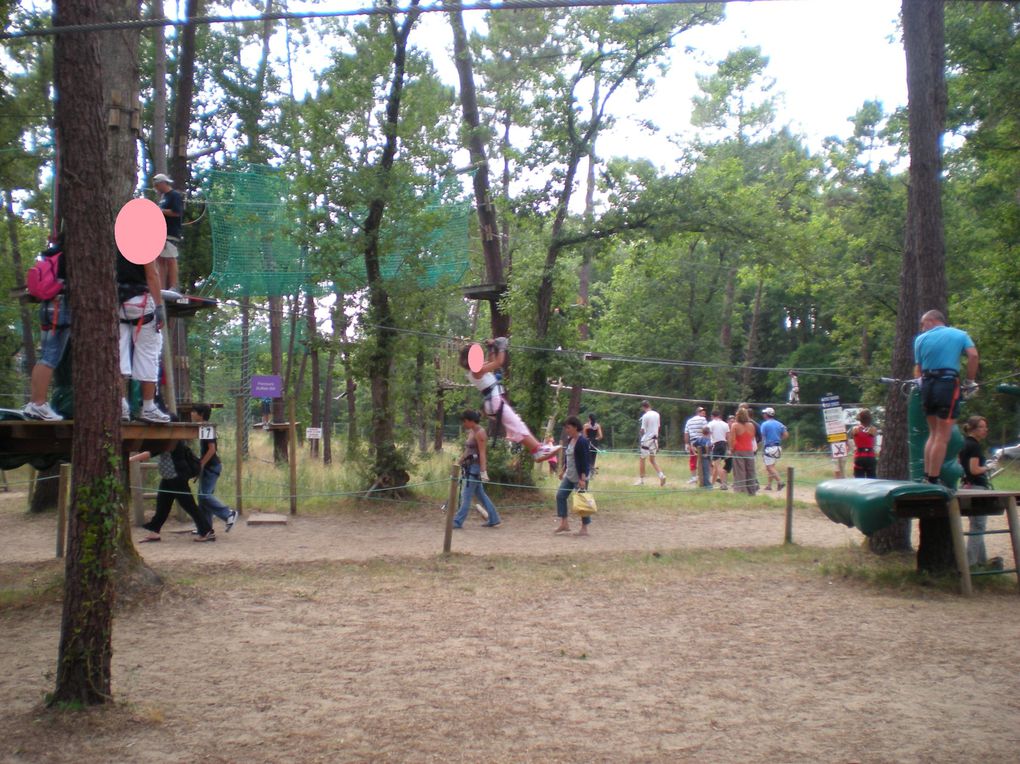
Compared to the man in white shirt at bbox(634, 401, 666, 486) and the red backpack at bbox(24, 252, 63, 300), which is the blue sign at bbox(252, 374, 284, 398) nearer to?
the man in white shirt at bbox(634, 401, 666, 486)

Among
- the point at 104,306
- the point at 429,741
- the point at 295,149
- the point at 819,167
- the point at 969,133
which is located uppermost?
the point at 819,167

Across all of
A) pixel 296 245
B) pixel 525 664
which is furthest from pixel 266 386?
pixel 525 664

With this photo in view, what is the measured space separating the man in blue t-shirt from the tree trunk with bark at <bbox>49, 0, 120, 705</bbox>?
753 cm

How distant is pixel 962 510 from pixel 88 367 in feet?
27.8

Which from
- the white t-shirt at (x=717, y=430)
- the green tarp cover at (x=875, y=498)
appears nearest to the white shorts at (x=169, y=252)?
the green tarp cover at (x=875, y=498)

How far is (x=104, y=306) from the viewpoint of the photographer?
559cm

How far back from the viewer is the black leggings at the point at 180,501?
12062mm

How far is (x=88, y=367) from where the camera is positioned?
18.0 ft

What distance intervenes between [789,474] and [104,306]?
9.72 meters

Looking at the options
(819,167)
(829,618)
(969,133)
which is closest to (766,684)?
(829,618)

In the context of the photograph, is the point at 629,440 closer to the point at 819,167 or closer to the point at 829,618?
the point at 819,167

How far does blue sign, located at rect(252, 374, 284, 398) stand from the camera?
19.3 metres

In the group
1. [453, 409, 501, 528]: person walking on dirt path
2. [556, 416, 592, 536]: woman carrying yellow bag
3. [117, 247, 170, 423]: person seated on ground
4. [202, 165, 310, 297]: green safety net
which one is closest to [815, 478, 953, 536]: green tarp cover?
[556, 416, 592, 536]: woman carrying yellow bag

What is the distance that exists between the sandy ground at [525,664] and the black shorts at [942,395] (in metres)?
1.92
